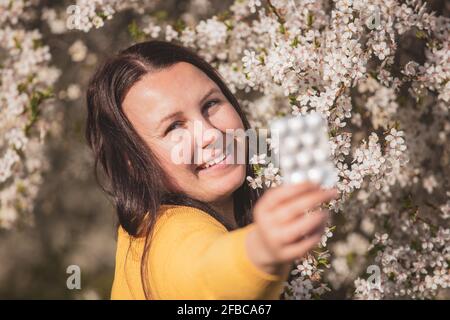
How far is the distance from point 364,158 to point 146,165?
1.09 metres

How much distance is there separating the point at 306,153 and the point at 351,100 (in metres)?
1.85

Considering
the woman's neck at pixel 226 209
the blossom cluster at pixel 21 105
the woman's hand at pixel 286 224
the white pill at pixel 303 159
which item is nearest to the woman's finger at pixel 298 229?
the woman's hand at pixel 286 224

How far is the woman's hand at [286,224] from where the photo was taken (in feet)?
5.28

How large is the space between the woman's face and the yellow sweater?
239mm

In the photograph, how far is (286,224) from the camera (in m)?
1.63

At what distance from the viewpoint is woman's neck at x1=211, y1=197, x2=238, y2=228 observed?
108 inches

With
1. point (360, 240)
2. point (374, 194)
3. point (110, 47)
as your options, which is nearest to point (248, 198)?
point (374, 194)

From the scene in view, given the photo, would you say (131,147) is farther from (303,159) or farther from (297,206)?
(297,206)

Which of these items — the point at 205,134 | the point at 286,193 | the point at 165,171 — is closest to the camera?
the point at 286,193

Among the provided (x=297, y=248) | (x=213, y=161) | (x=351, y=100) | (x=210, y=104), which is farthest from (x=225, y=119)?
(x=351, y=100)

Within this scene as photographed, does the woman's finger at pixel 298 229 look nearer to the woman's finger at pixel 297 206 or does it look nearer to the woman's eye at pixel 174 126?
the woman's finger at pixel 297 206

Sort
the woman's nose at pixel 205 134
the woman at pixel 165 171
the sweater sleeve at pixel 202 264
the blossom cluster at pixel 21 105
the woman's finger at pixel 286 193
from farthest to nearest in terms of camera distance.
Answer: the blossom cluster at pixel 21 105 < the woman's nose at pixel 205 134 < the woman at pixel 165 171 < the sweater sleeve at pixel 202 264 < the woman's finger at pixel 286 193

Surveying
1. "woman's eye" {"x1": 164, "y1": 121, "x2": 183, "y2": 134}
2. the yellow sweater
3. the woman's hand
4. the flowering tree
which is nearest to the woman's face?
"woman's eye" {"x1": 164, "y1": 121, "x2": 183, "y2": 134}

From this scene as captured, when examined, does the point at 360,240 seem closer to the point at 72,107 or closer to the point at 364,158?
the point at 364,158
